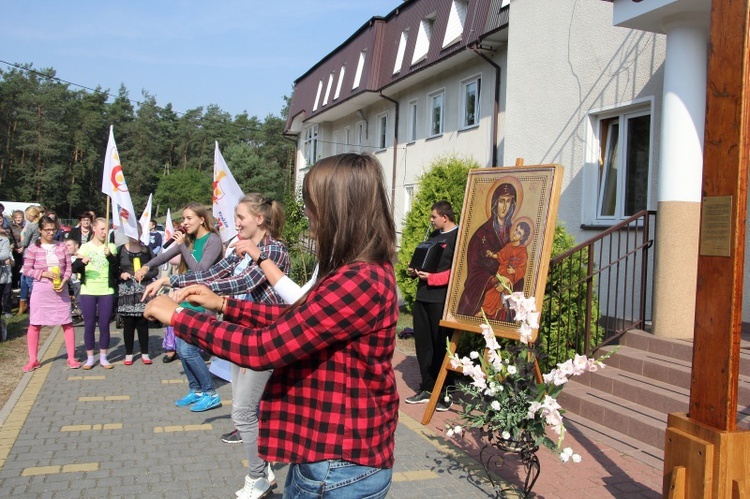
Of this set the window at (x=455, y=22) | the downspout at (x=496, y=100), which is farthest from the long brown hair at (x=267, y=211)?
the window at (x=455, y=22)

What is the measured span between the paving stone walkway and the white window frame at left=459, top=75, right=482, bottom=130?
11691 mm

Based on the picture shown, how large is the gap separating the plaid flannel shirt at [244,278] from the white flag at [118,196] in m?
4.39

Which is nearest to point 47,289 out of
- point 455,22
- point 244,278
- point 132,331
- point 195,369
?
point 132,331

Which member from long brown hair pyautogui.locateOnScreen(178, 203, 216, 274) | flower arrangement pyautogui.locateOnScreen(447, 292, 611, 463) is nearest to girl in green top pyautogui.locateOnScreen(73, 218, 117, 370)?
long brown hair pyautogui.locateOnScreen(178, 203, 216, 274)

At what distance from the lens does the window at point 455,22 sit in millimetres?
17047

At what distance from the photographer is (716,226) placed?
3.03 m

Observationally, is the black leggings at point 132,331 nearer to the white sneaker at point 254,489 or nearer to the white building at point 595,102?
the white sneaker at point 254,489

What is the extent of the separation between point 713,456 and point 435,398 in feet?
10.1

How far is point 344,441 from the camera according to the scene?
6.23ft

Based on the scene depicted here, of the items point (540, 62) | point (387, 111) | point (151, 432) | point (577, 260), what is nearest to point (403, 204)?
point (387, 111)

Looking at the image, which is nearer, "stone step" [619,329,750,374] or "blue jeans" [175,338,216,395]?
"stone step" [619,329,750,374]

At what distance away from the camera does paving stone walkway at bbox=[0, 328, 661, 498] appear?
450 cm

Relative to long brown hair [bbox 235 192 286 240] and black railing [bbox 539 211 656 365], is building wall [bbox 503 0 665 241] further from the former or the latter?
long brown hair [bbox 235 192 286 240]

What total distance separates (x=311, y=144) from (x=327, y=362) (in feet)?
101
